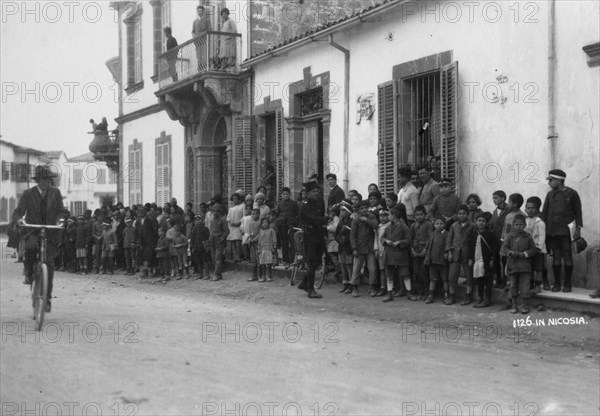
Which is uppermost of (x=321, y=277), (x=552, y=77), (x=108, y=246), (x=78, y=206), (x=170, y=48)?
(x=170, y=48)

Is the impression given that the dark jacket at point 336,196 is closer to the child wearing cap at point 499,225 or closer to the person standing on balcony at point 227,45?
the child wearing cap at point 499,225

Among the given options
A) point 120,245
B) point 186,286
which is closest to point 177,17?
point 120,245

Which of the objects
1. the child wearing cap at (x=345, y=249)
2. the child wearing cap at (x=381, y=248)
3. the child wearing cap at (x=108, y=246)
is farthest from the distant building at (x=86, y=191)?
the child wearing cap at (x=381, y=248)

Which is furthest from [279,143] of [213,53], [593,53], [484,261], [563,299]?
[563,299]

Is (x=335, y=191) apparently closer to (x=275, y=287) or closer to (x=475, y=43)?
(x=275, y=287)

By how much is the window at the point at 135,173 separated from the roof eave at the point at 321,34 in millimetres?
8496

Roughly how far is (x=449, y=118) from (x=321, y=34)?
4.09 m

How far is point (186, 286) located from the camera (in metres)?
15.5

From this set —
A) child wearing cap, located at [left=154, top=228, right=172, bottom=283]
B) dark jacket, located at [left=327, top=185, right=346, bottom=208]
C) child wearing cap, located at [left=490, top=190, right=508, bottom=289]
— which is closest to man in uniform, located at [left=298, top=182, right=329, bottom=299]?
dark jacket, located at [left=327, top=185, right=346, bottom=208]

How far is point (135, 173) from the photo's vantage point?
26.9 m

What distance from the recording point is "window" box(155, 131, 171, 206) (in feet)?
79.5

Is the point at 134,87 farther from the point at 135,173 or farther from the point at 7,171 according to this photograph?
the point at 7,171

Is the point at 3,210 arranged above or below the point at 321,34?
below

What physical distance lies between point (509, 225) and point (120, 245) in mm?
11792
